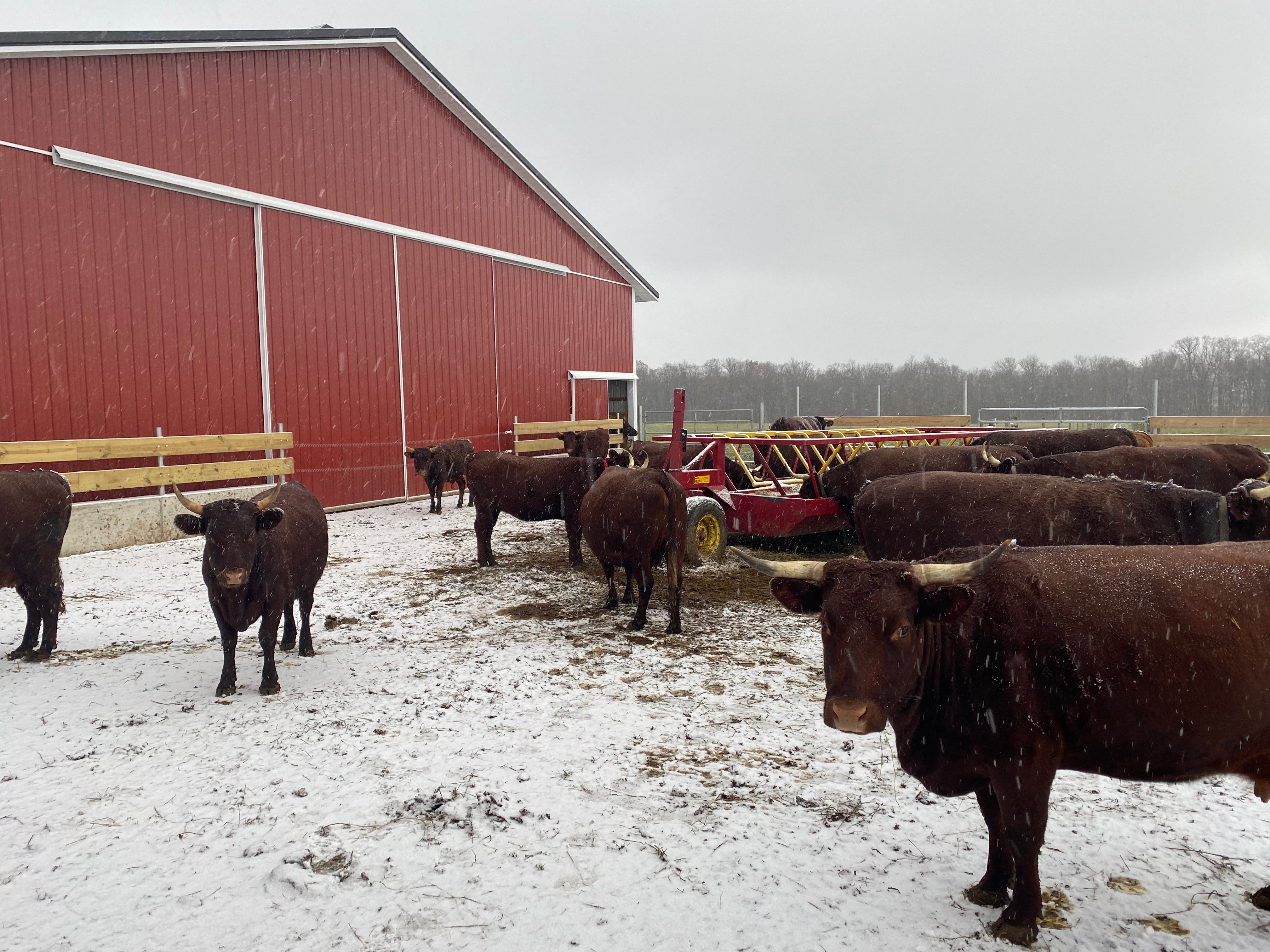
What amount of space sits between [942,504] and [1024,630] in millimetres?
3292

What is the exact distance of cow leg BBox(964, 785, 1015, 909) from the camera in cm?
276

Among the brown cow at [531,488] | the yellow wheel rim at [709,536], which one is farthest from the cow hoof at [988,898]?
the brown cow at [531,488]

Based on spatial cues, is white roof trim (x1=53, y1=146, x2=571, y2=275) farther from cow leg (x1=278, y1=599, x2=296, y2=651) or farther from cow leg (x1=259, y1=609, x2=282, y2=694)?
cow leg (x1=259, y1=609, x2=282, y2=694)

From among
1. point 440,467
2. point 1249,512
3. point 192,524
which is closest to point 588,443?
point 440,467

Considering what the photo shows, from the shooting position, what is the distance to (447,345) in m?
16.0

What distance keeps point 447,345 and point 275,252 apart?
4.11 meters

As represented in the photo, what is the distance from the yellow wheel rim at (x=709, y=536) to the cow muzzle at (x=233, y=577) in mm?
5102

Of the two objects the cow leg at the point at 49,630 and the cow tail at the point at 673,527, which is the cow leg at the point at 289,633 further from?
the cow tail at the point at 673,527

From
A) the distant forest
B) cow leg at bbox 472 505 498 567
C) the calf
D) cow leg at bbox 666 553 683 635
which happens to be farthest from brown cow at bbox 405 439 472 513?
the distant forest

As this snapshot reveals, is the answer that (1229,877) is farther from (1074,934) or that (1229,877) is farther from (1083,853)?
(1074,934)

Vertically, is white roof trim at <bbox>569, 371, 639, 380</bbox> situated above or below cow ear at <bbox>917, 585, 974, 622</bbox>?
above

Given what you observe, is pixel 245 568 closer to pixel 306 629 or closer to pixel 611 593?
pixel 306 629

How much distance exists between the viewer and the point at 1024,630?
103 inches

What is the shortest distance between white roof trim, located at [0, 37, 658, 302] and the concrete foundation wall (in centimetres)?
587
